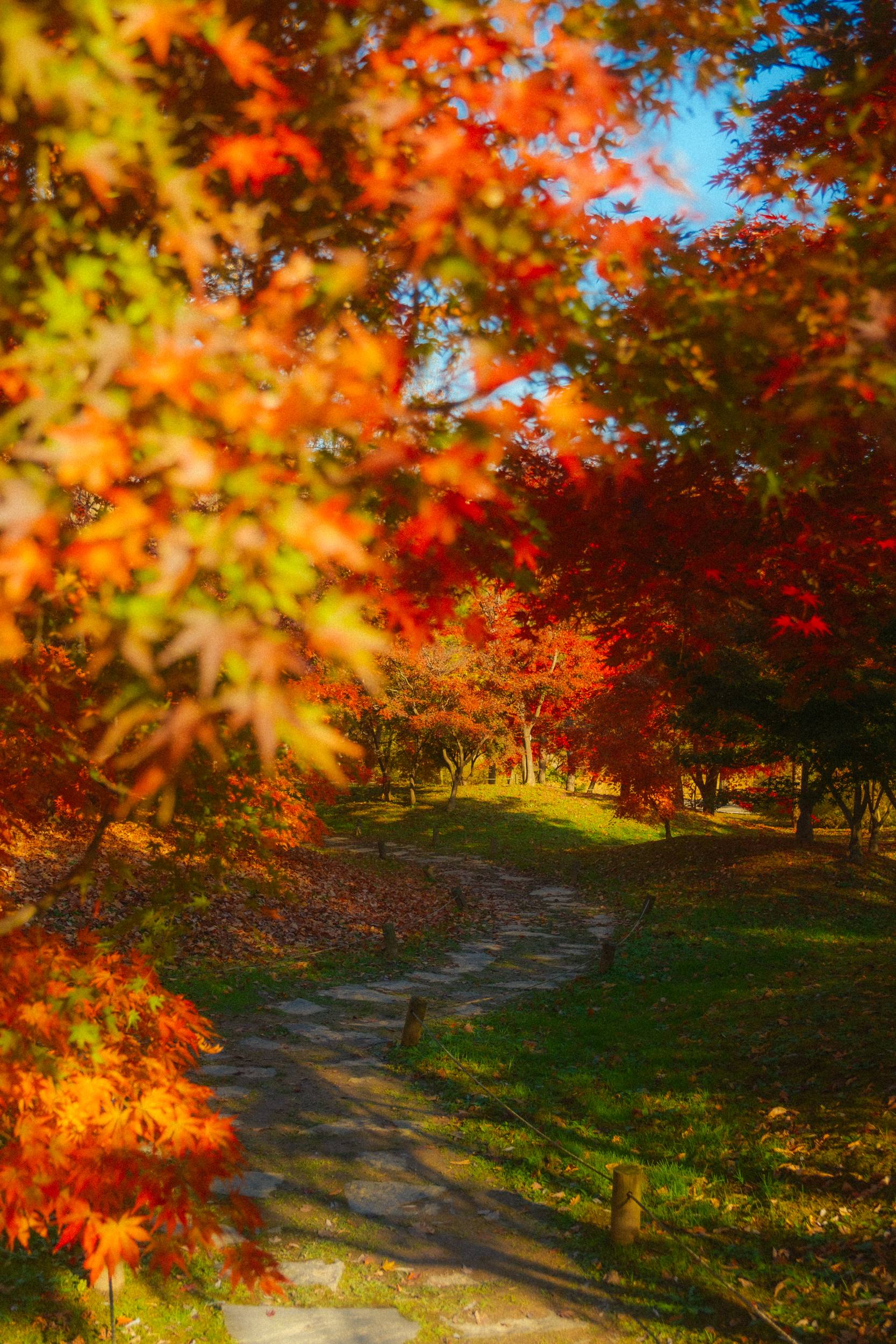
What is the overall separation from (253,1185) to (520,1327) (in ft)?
6.03

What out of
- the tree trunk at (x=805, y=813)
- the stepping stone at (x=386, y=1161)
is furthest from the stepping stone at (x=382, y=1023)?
the tree trunk at (x=805, y=813)

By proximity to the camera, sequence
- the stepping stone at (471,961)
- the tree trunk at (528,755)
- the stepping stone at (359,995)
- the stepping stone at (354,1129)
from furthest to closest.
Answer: the tree trunk at (528,755)
the stepping stone at (471,961)
the stepping stone at (359,995)
the stepping stone at (354,1129)

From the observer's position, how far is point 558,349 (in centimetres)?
207

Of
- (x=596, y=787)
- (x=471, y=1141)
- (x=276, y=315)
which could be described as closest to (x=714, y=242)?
(x=276, y=315)

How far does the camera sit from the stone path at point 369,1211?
3.94 meters

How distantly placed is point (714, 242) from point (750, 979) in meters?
7.33

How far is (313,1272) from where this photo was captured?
4.27 meters

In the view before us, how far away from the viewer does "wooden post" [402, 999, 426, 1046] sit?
7559mm

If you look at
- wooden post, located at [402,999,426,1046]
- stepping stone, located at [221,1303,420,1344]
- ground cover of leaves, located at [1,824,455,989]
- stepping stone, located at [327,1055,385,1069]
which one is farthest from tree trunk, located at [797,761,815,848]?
stepping stone, located at [221,1303,420,1344]

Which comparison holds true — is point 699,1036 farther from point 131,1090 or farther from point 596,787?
point 596,787

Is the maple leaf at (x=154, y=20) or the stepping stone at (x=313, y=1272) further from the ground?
the maple leaf at (x=154, y=20)

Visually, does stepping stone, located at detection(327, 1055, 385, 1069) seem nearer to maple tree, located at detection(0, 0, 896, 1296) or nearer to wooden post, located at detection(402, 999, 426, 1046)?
wooden post, located at detection(402, 999, 426, 1046)

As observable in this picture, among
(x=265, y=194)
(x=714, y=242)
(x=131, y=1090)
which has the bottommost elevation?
(x=131, y=1090)

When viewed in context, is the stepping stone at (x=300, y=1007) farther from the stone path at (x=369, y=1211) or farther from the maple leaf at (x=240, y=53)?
the maple leaf at (x=240, y=53)
